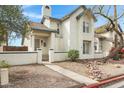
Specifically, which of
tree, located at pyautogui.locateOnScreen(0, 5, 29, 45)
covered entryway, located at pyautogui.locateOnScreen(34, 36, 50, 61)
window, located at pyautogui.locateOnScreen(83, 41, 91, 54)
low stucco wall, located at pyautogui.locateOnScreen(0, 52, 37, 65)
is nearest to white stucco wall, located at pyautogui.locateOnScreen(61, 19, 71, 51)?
covered entryway, located at pyautogui.locateOnScreen(34, 36, 50, 61)

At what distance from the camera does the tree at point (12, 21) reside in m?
10.1

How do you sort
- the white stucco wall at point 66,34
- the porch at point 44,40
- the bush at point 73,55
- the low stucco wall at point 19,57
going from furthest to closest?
the white stucco wall at point 66,34
the porch at point 44,40
the bush at point 73,55
the low stucco wall at point 19,57

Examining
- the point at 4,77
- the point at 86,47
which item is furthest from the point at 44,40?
the point at 4,77

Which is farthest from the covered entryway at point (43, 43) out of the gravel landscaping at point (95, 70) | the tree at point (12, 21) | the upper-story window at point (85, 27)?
the tree at point (12, 21)

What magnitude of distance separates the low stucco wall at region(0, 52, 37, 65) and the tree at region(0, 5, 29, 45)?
198 inches

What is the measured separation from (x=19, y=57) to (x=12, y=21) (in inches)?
255

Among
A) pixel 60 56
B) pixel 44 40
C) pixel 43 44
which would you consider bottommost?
pixel 60 56

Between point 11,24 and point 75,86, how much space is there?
492 cm

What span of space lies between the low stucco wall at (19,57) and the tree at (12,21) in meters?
5.04

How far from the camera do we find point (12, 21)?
10.5 metres

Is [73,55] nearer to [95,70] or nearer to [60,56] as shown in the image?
[60,56]

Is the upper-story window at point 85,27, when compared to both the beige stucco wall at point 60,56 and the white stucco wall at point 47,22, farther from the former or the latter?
the beige stucco wall at point 60,56

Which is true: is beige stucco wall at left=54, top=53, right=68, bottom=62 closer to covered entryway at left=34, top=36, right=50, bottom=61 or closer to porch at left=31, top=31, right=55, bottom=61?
porch at left=31, top=31, right=55, bottom=61
